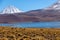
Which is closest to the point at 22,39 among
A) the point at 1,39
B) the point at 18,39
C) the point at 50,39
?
the point at 18,39

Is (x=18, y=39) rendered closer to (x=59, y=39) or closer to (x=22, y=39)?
(x=22, y=39)

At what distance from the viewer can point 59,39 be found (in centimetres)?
800

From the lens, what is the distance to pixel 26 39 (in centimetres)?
752

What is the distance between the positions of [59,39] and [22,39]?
1.30 m

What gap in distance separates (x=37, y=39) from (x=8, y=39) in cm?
94

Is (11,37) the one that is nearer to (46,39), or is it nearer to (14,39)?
(14,39)

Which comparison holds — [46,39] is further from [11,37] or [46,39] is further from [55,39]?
[11,37]

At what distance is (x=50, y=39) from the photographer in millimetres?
8430

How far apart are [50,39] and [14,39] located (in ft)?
4.85

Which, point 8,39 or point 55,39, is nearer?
point 8,39

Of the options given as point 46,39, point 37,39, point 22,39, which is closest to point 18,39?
point 22,39

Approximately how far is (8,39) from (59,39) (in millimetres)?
1713

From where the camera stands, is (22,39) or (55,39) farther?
→ (55,39)

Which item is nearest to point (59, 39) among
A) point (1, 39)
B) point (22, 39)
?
point (22, 39)
